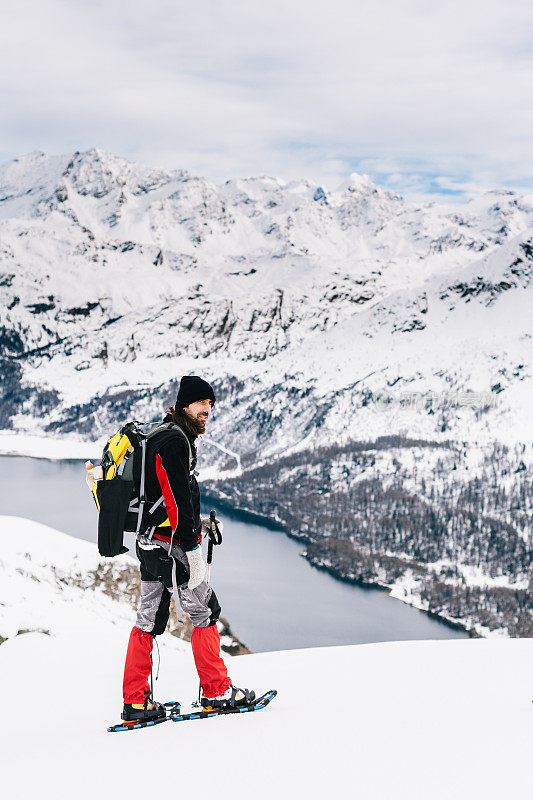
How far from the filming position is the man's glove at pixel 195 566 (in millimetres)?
6695

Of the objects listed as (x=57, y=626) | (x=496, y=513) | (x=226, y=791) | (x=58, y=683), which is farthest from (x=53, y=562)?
(x=496, y=513)

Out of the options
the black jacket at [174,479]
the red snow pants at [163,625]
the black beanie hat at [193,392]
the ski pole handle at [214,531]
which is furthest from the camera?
the ski pole handle at [214,531]

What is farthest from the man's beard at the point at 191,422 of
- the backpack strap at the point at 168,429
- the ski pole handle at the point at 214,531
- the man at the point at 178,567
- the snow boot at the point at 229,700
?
the snow boot at the point at 229,700

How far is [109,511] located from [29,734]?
85.9 inches

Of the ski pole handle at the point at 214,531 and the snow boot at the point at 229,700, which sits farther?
the ski pole handle at the point at 214,531

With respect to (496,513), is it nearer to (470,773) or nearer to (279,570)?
(279,570)

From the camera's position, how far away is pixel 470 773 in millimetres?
4648

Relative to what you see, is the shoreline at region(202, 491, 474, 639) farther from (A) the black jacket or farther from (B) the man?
(A) the black jacket

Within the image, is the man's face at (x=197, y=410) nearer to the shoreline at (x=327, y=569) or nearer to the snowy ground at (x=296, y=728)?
the snowy ground at (x=296, y=728)

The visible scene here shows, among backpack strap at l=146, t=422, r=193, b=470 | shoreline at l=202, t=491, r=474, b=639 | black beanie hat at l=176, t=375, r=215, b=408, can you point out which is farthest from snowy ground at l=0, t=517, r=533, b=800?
shoreline at l=202, t=491, r=474, b=639

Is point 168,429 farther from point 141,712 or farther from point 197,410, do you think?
point 141,712

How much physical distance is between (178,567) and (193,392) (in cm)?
181

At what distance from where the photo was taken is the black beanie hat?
22.7 ft

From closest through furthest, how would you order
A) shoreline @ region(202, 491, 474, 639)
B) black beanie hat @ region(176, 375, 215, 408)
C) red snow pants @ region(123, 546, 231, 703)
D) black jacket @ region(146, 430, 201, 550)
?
black jacket @ region(146, 430, 201, 550) < red snow pants @ region(123, 546, 231, 703) < black beanie hat @ region(176, 375, 215, 408) < shoreline @ region(202, 491, 474, 639)
